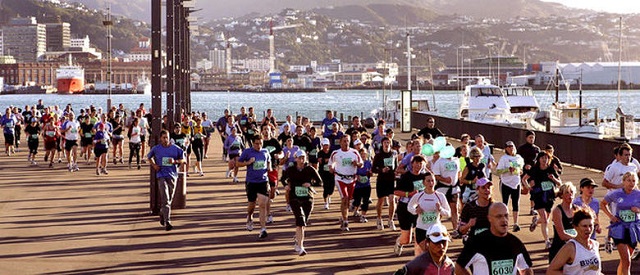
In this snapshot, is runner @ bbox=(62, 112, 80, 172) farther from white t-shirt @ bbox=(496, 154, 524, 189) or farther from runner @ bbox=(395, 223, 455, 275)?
runner @ bbox=(395, 223, 455, 275)

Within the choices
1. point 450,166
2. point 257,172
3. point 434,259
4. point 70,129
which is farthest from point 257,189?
point 70,129

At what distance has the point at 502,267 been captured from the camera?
316 inches

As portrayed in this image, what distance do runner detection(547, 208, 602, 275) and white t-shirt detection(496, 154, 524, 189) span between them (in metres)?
7.99

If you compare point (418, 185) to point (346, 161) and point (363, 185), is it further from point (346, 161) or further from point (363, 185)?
point (363, 185)

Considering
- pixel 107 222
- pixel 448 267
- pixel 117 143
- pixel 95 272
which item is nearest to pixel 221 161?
pixel 117 143

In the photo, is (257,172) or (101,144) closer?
(257,172)

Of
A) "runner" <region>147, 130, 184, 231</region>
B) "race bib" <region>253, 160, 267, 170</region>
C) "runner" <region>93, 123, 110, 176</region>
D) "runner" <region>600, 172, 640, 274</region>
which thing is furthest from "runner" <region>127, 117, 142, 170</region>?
"runner" <region>600, 172, 640, 274</region>

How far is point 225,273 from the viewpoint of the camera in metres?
13.2

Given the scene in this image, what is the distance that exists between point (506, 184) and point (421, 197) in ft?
15.1

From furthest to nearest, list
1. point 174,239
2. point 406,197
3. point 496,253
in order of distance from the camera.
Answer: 1. point 174,239
2. point 406,197
3. point 496,253

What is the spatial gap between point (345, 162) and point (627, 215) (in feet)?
20.6

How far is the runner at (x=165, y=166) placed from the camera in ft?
57.1

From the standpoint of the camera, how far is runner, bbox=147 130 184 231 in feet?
57.1

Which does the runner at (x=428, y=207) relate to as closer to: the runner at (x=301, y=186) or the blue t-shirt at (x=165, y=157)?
the runner at (x=301, y=186)
